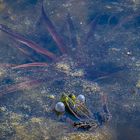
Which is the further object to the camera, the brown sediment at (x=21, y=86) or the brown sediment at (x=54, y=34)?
the brown sediment at (x=54, y=34)

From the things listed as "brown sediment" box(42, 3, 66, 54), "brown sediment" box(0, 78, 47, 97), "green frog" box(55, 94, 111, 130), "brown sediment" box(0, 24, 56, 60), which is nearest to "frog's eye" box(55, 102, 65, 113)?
"green frog" box(55, 94, 111, 130)

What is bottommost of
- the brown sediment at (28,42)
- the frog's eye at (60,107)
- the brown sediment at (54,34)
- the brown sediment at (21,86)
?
the brown sediment at (21,86)

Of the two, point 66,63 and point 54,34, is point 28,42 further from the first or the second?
point 66,63

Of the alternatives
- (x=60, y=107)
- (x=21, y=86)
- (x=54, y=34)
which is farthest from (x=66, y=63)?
(x=60, y=107)

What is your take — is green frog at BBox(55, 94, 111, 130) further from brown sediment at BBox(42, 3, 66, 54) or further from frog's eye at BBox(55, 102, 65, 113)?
brown sediment at BBox(42, 3, 66, 54)

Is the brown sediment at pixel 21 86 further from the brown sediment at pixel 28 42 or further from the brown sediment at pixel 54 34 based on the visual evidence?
the brown sediment at pixel 54 34

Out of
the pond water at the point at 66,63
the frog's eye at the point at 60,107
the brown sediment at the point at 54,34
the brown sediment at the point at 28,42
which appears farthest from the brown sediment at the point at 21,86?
the frog's eye at the point at 60,107

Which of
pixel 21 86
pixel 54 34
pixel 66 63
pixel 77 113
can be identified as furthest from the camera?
pixel 54 34

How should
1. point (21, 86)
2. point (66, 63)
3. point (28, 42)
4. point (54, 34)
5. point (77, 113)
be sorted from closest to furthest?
1. point (77, 113)
2. point (21, 86)
3. point (66, 63)
4. point (28, 42)
5. point (54, 34)
